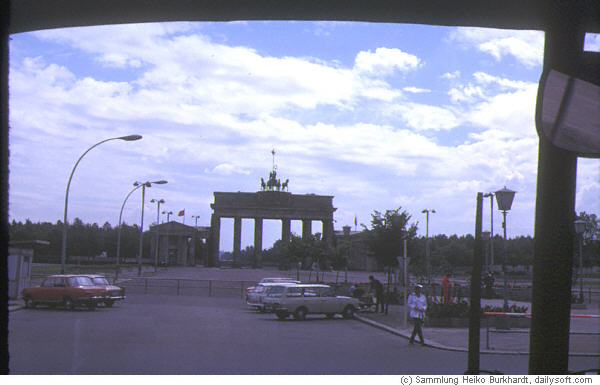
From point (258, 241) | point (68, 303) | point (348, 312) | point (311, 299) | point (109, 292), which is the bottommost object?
point (68, 303)

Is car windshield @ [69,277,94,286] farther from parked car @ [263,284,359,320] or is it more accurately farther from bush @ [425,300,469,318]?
bush @ [425,300,469,318]

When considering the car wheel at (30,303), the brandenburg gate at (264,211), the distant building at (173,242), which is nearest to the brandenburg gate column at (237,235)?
the brandenburg gate at (264,211)

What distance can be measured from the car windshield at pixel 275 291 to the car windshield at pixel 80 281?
7.43 meters

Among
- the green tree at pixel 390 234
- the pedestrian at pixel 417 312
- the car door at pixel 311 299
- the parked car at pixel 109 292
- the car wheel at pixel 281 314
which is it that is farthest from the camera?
the green tree at pixel 390 234

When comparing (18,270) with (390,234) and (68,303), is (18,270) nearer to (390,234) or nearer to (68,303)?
(68,303)

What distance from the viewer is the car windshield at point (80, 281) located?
23469 mm

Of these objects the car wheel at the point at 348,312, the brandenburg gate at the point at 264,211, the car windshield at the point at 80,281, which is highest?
the brandenburg gate at the point at 264,211

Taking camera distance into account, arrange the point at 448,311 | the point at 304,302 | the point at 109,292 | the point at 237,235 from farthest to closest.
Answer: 1. the point at 237,235
2. the point at 109,292
3. the point at 304,302
4. the point at 448,311

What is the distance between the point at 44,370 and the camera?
353 inches

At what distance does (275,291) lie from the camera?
885 inches

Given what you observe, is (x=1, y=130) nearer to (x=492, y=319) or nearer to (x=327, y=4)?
(x=327, y=4)

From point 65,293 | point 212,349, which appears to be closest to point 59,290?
point 65,293

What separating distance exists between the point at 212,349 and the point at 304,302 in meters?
9.96

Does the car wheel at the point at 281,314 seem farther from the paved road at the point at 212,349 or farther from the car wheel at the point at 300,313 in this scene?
the paved road at the point at 212,349
